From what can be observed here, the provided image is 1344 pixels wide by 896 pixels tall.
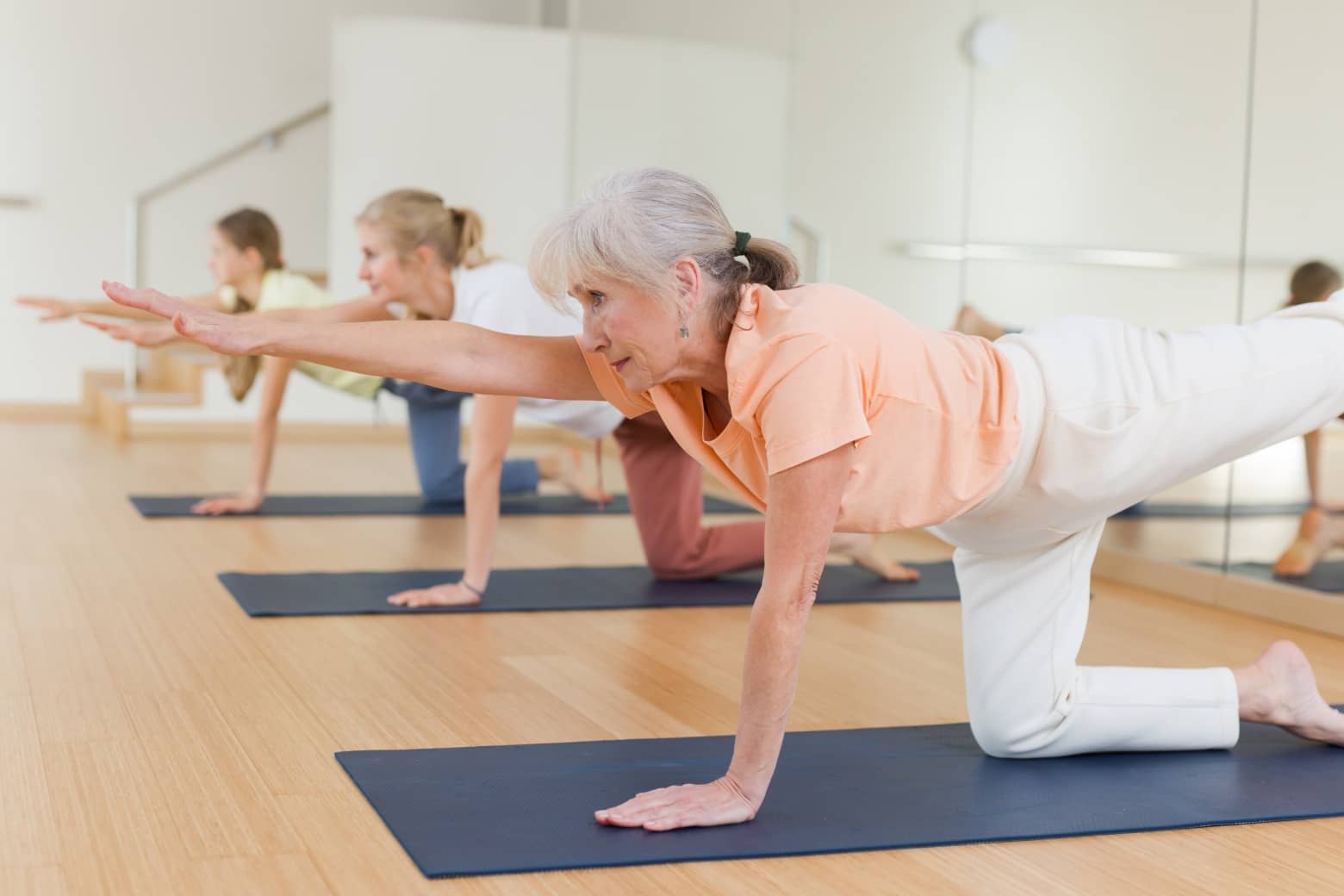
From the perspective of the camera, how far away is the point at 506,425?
9.27ft

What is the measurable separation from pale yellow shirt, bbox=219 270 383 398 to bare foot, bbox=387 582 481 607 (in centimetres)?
126

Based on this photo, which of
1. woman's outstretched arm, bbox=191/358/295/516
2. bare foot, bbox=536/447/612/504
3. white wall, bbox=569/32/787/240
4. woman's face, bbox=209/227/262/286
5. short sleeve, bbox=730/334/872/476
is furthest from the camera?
white wall, bbox=569/32/787/240

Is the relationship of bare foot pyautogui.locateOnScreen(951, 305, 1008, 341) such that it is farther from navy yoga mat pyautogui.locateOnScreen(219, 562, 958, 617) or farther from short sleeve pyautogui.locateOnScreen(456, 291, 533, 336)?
short sleeve pyautogui.locateOnScreen(456, 291, 533, 336)

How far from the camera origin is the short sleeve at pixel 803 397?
5.02 feet

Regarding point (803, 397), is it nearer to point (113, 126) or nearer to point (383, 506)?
point (383, 506)

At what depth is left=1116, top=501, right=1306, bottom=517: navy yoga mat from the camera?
314cm

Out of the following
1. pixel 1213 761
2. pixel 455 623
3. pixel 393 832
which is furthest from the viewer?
pixel 455 623

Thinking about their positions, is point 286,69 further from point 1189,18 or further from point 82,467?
point 1189,18

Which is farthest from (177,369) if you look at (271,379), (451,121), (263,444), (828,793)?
(828,793)

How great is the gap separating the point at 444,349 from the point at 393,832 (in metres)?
0.58

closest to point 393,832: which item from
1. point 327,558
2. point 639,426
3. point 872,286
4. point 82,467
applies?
point 639,426

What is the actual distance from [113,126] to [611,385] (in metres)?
6.24

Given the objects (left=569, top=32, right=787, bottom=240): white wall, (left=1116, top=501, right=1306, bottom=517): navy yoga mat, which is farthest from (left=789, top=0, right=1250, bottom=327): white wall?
(left=1116, top=501, right=1306, bottom=517): navy yoga mat

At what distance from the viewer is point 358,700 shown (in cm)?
222
